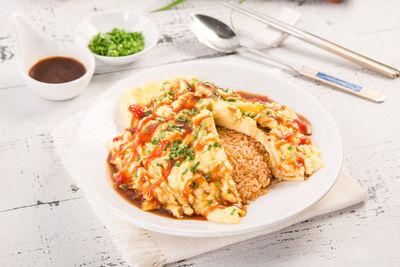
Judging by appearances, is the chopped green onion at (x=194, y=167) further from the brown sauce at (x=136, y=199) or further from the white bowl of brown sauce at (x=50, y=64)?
the white bowl of brown sauce at (x=50, y=64)

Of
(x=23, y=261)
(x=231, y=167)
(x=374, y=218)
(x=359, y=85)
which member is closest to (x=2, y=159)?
(x=23, y=261)

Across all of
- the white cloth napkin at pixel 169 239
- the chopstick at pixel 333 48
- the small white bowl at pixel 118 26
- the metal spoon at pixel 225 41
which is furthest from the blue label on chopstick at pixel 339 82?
the small white bowl at pixel 118 26

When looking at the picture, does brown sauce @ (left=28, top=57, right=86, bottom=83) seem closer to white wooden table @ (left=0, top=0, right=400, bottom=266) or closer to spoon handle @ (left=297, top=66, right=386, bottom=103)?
white wooden table @ (left=0, top=0, right=400, bottom=266)

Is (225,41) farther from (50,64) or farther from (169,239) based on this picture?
(169,239)

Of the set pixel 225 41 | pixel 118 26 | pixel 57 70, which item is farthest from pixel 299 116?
pixel 118 26

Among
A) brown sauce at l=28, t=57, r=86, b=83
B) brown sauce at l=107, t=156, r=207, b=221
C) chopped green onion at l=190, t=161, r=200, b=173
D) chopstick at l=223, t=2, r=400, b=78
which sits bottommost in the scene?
brown sauce at l=28, t=57, r=86, b=83

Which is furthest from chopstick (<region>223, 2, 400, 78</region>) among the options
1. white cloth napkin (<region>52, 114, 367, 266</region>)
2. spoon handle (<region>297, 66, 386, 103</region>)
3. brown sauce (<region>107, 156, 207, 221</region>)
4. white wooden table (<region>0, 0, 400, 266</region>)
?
brown sauce (<region>107, 156, 207, 221</region>)
